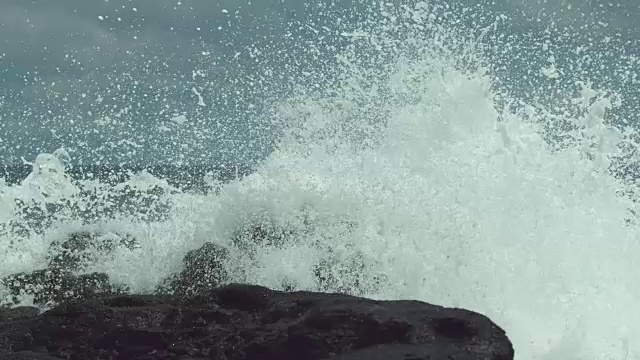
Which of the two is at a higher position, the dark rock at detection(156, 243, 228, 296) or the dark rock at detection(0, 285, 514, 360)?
the dark rock at detection(156, 243, 228, 296)

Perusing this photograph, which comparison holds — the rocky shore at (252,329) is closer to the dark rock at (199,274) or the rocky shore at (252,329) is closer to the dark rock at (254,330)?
the dark rock at (254,330)

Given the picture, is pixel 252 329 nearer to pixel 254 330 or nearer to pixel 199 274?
pixel 254 330

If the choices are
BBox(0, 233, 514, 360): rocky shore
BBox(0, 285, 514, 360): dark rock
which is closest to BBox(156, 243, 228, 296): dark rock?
BBox(0, 233, 514, 360): rocky shore

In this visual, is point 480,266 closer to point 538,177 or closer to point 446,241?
point 446,241

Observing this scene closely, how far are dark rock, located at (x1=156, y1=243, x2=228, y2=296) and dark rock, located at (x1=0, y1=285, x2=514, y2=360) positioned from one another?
1.40 meters

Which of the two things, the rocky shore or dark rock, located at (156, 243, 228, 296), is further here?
dark rock, located at (156, 243, 228, 296)

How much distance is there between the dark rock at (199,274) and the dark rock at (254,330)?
140 cm

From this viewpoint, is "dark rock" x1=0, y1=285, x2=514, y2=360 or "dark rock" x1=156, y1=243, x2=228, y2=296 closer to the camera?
"dark rock" x1=0, y1=285, x2=514, y2=360

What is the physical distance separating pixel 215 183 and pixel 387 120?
246 cm

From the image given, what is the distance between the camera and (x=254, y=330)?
359cm

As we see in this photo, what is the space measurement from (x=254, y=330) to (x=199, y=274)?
2.56m

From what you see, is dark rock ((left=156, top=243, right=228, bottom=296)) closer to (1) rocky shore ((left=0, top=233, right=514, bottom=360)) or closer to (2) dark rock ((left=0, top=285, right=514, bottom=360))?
(1) rocky shore ((left=0, top=233, right=514, bottom=360))

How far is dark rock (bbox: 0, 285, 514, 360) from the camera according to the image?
320 centimetres

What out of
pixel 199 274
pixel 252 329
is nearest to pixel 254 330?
pixel 252 329
